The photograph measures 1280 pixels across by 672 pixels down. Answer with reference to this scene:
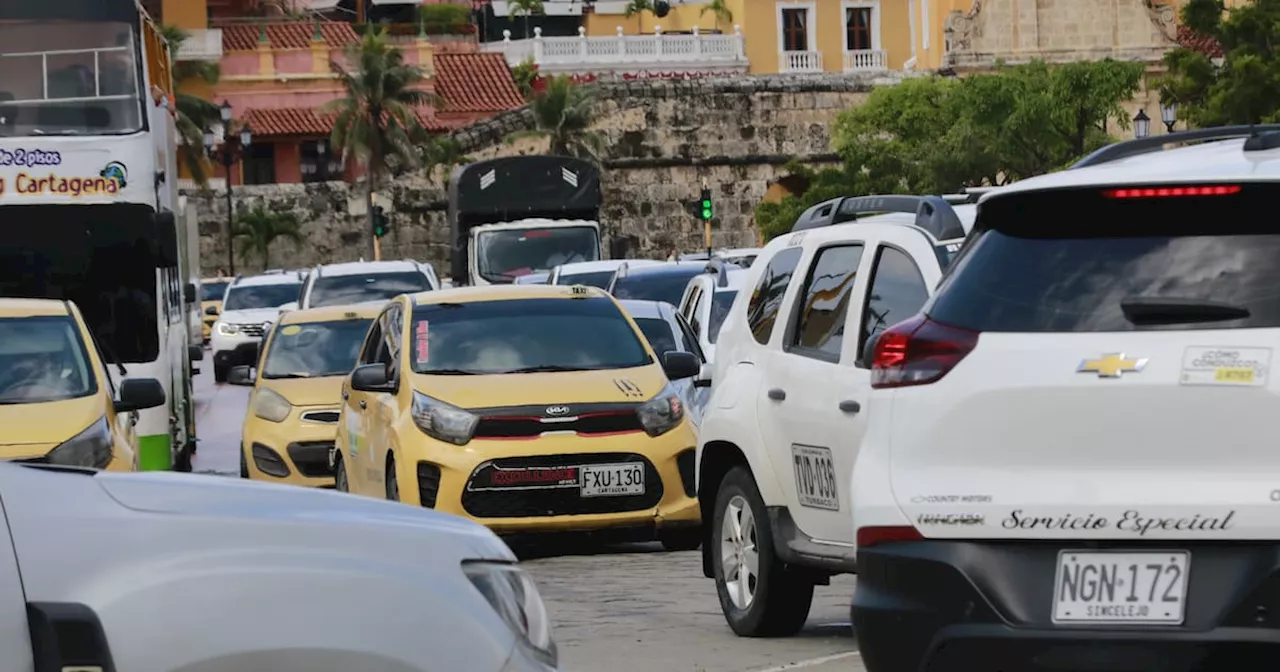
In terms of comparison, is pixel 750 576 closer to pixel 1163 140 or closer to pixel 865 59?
pixel 1163 140

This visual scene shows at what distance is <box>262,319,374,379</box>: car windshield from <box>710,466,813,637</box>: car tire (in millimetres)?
10426

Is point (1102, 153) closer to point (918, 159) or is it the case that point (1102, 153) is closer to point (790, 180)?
point (918, 159)

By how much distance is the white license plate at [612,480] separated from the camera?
13.2 m

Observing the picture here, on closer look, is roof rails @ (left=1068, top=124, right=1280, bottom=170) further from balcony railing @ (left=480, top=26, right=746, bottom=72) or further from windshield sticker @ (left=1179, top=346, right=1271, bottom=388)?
balcony railing @ (left=480, top=26, right=746, bottom=72)

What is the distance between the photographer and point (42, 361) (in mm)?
13000

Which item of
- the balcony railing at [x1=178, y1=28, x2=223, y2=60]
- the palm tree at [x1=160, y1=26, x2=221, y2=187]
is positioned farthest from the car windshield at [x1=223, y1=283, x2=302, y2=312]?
the balcony railing at [x1=178, y1=28, x2=223, y2=60]

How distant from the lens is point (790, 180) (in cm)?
7519

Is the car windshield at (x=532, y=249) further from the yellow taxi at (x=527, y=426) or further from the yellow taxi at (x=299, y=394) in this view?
the yellow taxi at (x=527, y=426)

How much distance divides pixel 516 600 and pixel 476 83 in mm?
76613

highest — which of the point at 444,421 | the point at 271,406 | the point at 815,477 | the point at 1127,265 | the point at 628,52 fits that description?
the point at 628,52

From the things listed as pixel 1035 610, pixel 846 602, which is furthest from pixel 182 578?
pixel 846 602

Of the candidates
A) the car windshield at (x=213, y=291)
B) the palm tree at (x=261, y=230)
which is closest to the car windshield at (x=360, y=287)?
the car windshield at (x=213, y=291)

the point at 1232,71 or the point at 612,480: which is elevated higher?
the point at 1232,71

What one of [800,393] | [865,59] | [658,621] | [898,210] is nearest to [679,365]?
[658,621]
